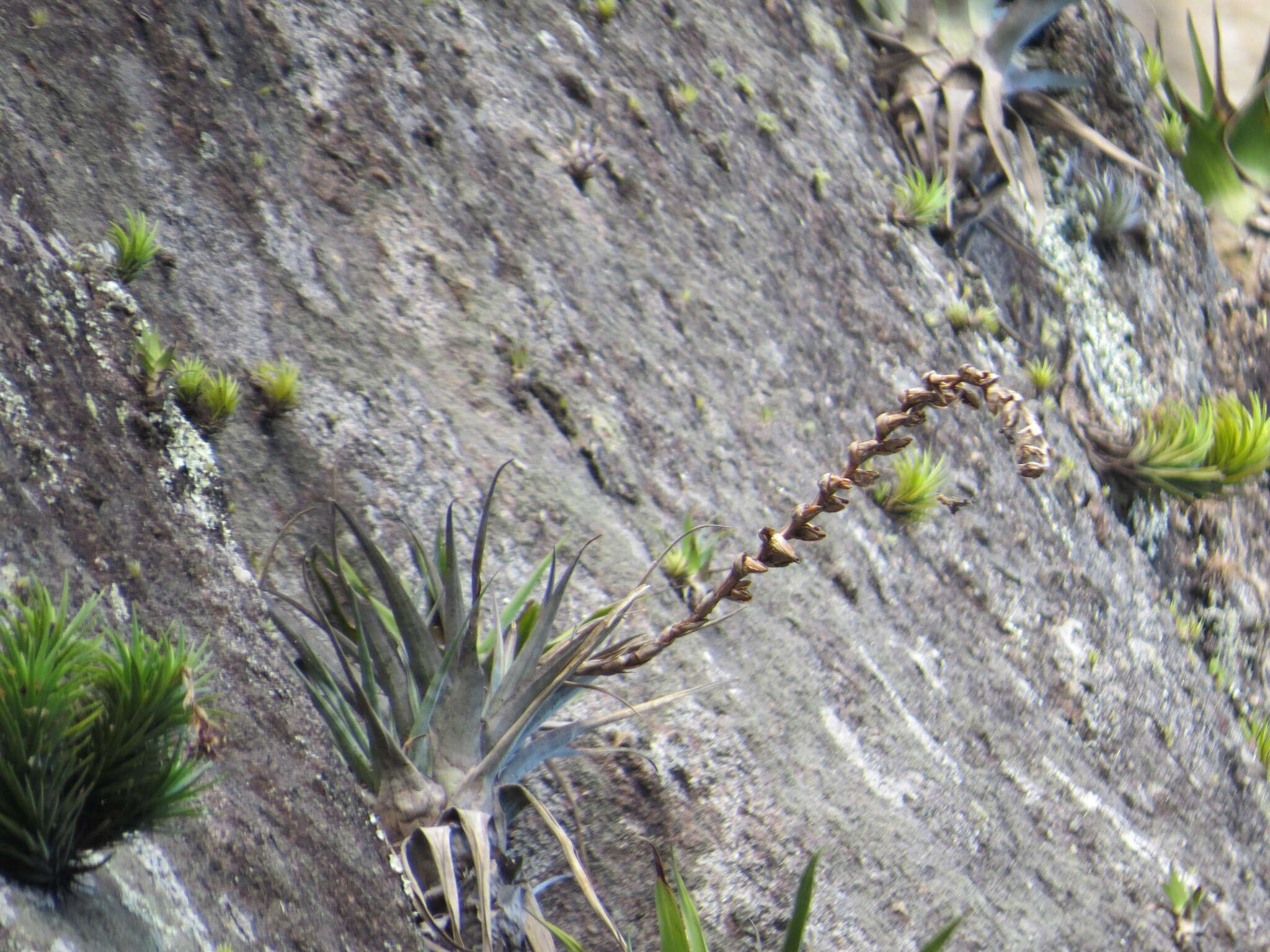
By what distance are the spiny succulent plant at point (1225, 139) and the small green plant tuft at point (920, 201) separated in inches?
125

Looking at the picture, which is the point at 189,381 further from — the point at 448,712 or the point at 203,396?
the point at 448,712

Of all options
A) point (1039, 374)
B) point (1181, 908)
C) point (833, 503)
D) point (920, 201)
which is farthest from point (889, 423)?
point (1039, 374)

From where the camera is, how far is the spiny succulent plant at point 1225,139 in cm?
714

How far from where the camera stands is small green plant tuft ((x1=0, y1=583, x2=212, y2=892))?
1229mm

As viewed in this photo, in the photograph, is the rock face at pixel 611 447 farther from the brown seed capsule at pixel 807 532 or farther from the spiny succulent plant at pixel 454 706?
the brown seed capsule at pixel 807 532

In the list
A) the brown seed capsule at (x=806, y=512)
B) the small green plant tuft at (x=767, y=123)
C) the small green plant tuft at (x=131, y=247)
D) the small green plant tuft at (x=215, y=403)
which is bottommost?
the small green plant tuft at (x=215, y=403)

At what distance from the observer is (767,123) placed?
470 cm

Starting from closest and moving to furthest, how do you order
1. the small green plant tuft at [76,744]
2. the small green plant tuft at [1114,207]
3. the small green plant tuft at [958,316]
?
the small green plant tuft at [76,744]
the small green plant tuft at [958,316]
the small green plant tuft at [1114,207]

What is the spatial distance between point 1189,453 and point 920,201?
1.94 m

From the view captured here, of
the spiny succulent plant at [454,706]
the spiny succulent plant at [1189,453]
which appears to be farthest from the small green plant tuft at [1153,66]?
the spiny succulent plant at [454,706]

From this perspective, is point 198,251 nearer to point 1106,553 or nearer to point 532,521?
point 532,521

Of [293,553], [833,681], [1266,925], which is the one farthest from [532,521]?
[1266,925]

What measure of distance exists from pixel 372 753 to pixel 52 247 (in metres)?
1.24

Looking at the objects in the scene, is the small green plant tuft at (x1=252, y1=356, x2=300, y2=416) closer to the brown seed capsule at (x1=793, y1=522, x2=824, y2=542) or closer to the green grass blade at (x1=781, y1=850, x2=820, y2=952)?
the brown seed capsule at (x1=793, y1=522, x2=824, y2=542)
